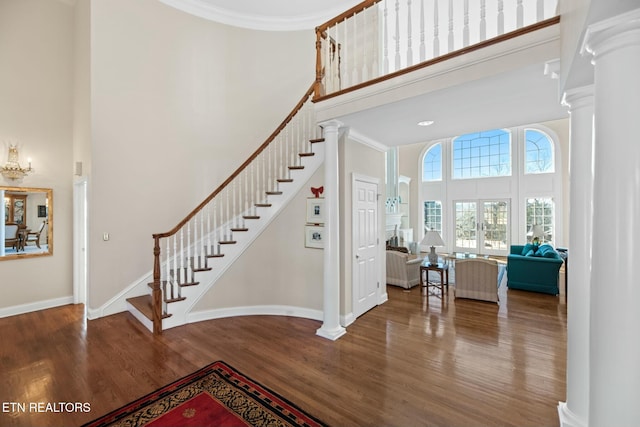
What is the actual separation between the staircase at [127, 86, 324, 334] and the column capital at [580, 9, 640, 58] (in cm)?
314

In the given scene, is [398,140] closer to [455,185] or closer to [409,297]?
[409,297]

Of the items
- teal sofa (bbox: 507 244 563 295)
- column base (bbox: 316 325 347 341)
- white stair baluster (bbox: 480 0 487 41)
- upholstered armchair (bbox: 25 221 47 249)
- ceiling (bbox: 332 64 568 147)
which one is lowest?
column base (bbox: 316 325 347 341)

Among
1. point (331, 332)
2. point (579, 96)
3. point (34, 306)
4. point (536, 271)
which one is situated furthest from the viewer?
point (536, 271)

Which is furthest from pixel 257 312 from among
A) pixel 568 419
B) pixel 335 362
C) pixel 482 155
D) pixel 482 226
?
pixel 482 155

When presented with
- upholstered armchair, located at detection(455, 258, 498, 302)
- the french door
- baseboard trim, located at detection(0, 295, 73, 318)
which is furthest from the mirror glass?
the french door

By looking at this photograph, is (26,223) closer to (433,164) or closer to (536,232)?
(433,164)

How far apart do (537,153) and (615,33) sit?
9618 mm

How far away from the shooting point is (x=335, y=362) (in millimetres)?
3031

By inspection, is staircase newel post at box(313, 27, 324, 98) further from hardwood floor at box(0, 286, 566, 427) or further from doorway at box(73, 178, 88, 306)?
doorway at box(73, 178, 88, 306)

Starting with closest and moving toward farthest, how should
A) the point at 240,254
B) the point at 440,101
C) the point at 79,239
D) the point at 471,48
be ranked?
the point at 471,48 < the point at 440,101 < the point at 240,254 < the point at 79,239

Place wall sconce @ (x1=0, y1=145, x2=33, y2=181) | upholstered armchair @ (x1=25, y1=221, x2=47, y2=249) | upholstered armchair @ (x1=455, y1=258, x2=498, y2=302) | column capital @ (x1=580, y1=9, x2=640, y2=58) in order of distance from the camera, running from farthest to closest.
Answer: upholstered armchair @ (x1=455, y1=258, x2=498, y2=302) < upholstered armchair @ (x1=25, y1=221, x2=47, y2=249) < wall sconce @ (x1=0, y1=145, x2=33, y2=181) < column capital @ (x1=580, y1=9, x2=640, y2=58)

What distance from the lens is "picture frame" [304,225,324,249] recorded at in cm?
411

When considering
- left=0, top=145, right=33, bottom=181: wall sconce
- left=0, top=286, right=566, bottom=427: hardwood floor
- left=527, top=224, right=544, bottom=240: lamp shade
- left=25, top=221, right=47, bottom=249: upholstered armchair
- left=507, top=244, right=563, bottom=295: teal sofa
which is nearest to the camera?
left=0, top=286, right=566, bottom=427: hardwood floor

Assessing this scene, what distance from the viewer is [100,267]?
4.23 metres
